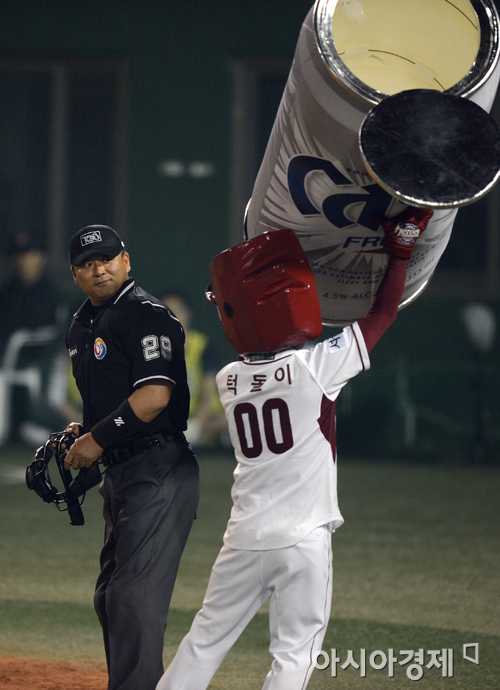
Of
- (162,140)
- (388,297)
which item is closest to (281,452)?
(388,297)

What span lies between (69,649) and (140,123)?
8.55 metres

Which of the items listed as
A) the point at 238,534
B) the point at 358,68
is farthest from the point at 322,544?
the point at 358,68

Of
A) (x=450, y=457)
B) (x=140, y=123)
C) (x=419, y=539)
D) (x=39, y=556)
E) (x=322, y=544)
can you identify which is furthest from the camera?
(x=140, y=123)

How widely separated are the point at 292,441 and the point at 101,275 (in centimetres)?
90

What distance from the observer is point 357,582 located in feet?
16.5

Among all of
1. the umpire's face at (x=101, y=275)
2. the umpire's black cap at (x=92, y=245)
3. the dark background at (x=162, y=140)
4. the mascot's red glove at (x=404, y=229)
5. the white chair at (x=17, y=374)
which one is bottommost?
the white chair at (x=17, y=374)

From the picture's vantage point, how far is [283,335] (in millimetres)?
2613

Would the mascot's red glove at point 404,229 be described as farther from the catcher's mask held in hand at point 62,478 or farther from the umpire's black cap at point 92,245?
the catcher's mask held in hand at point 62,478

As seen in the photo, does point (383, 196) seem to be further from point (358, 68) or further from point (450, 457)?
point (450, 457)

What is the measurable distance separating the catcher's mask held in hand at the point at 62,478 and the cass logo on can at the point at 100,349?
0.33m

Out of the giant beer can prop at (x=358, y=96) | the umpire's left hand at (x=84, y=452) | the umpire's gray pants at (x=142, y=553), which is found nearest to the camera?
the giant beer can prop at (x=358, y=96)

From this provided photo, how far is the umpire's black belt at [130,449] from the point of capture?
2936 millimetres

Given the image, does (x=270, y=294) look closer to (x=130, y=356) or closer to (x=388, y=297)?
(x=388, y=297)

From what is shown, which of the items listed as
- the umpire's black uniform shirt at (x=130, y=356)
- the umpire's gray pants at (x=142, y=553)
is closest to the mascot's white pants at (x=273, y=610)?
the umpire's gray pants at (x=142, y=553)
